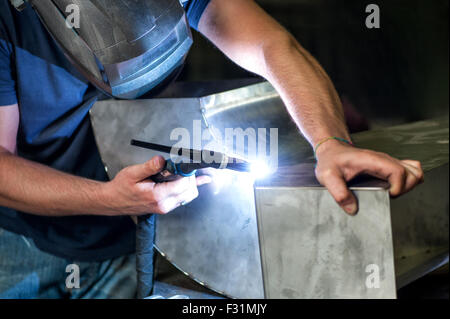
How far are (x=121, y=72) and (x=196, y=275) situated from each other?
1.22 ft

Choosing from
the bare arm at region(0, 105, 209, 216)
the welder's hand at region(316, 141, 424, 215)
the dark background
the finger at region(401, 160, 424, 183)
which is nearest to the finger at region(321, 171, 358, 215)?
the welder's hand at region(316, 141, 424, 215)

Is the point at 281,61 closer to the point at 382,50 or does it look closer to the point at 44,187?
the point at 44,187

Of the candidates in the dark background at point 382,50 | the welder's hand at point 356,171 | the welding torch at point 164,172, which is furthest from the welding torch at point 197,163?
the dark background at point 382,50

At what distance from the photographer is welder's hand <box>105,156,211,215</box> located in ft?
2.54

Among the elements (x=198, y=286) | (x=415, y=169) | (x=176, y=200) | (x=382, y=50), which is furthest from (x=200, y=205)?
(x=382, y=50)

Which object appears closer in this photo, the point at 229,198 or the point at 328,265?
the point at 328,265

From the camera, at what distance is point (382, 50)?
2.05 m

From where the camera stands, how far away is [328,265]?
59 cm

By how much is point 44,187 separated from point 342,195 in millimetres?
593

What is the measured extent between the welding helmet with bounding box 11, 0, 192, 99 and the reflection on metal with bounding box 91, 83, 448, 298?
109 millimetres

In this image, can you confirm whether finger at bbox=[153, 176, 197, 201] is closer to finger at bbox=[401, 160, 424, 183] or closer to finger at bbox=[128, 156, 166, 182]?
finger at bbox=[128, 156, 166, 182]

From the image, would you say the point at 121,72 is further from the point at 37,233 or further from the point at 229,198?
the point at 37,233
